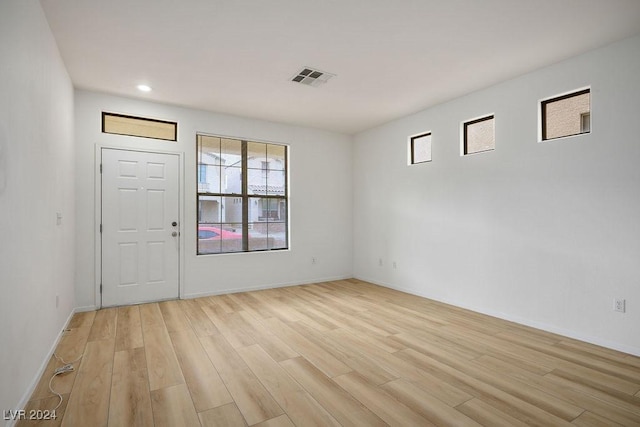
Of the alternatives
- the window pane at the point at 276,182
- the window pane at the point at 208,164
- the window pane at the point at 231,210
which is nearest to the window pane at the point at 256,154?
the window pane at the point at 276,182

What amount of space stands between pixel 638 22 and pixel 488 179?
187 centimetres

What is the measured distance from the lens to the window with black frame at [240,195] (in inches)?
198

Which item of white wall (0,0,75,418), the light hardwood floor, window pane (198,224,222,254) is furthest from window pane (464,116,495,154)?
white wall (0,0,75,418)

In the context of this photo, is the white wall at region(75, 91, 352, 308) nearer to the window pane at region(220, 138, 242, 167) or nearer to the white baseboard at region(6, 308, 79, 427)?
the window pane at region(220, 138, 242, 167)

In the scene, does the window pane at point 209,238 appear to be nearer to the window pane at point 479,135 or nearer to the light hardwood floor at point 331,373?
the light hardwood floor at point 331,373

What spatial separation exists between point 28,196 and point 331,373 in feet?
8.35

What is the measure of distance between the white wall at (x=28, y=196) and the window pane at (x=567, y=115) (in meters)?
4.59

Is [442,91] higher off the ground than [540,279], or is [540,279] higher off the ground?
[442,91]

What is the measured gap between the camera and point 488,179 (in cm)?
404

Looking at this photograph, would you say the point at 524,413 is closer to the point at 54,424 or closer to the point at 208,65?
the point at 54,424

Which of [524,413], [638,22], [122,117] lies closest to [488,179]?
[638,22]

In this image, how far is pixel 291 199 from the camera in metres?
5.72

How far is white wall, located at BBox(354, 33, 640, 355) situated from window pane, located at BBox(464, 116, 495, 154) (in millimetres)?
119

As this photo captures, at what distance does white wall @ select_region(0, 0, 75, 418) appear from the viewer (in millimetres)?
1818
